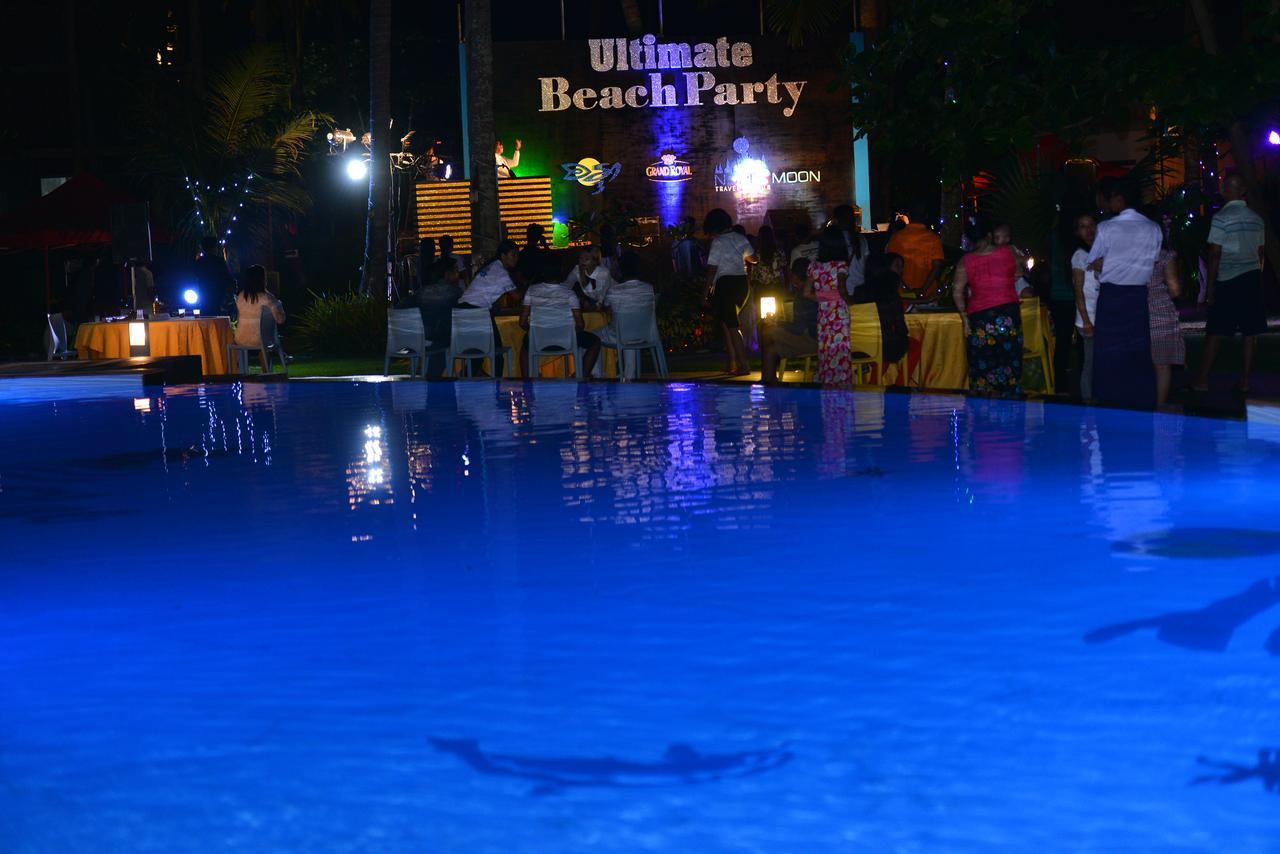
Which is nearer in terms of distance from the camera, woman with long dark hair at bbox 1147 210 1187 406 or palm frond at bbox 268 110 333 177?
woman with long dark hair at bbox 1147 210 1187 406

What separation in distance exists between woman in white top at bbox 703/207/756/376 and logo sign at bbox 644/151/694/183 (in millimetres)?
12503

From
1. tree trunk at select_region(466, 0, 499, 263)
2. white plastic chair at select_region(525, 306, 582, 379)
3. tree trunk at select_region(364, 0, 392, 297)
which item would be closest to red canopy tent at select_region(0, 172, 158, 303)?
tree trunk at select_region(364, 0, 392, 297)

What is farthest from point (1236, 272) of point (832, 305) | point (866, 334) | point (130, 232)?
point (130, 232)

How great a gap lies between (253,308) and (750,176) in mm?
12995

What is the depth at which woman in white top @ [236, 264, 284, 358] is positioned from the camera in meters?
16.7

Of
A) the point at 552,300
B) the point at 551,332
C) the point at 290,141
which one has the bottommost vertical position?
the point at 551,332

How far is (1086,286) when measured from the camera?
411 inches

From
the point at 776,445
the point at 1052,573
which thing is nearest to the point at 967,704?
the point at 1052,573

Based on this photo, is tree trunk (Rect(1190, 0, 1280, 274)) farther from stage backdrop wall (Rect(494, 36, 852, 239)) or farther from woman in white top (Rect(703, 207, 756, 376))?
stage backdrop wall (Rect(494, 36, 852, 239))

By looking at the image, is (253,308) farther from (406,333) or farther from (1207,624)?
(1207,624)

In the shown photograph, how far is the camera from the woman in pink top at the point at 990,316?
10.9 m

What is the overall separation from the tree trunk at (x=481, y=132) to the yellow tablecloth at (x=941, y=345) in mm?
7258

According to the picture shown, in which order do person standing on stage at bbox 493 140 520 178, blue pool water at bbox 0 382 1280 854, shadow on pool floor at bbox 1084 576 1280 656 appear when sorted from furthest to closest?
1. person standing on stage at bbox 493 140 520 178
2. shadow on pool floor at bbox 1084 576 1280 656
3. blue pool water at bbox 0 382 1280 854

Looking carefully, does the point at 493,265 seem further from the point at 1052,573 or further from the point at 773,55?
the point at 773,55
